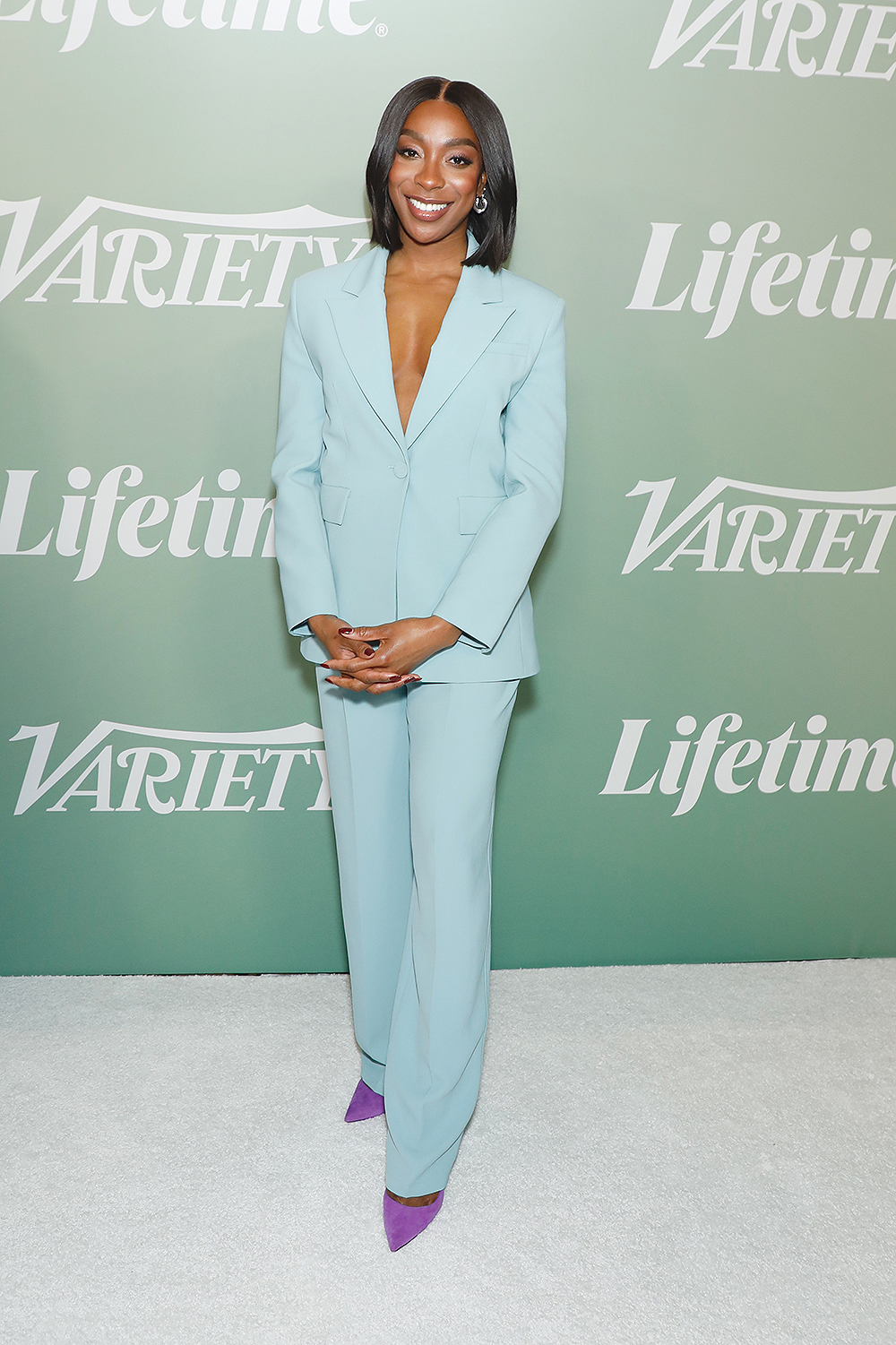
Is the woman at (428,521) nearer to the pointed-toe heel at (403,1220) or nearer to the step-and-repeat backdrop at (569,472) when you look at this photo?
the pointed-toe heel at (403,1220)

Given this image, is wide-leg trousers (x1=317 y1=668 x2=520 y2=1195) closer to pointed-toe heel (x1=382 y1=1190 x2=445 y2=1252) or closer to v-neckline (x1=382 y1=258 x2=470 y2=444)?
pointed-toe heel (x1=382 y1=1190 x2=445 y2=1252)

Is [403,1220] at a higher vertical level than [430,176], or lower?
lower

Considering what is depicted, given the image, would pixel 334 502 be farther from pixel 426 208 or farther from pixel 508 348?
pixel 426 208

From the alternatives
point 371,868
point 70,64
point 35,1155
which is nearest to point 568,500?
point 371,868

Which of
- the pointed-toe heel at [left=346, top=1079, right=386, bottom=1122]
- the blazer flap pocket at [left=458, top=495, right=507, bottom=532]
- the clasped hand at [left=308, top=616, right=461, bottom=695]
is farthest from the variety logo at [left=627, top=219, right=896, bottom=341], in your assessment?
the pointed-toe heel at [left=346, top=1079, right=386, bottom=1122]

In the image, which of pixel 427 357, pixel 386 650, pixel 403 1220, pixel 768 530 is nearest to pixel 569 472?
pixel 768 530

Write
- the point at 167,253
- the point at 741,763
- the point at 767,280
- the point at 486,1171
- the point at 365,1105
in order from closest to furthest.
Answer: the point at 486,1171 → the point at 365,1105 → the point at 167,253 → the point at 767,280 → the point at 741,763

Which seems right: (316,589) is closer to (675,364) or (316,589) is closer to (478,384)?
(478,384)

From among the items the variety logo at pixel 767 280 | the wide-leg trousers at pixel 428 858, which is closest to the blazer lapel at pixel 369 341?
the wide-leg trousers at pixel 428 858

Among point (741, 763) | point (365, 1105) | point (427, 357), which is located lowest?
point (365, 1105)

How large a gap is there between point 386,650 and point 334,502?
29cm

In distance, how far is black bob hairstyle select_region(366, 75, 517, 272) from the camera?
1.66 metres

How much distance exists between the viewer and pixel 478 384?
1668 mm

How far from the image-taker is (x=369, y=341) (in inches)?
66.3
